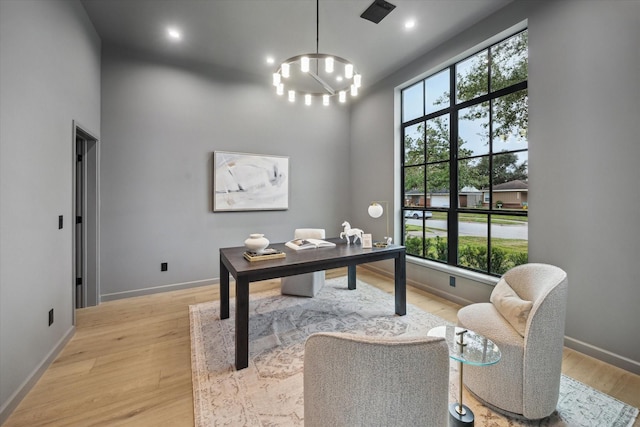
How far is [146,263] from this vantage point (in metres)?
3.54

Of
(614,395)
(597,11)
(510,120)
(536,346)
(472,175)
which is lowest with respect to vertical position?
(614,395)

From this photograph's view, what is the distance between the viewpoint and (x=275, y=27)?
120 inches

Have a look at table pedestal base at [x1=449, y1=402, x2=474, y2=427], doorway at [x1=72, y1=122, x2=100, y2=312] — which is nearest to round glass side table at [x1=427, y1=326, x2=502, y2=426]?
table pedestal base at [x1=449, y1=402, x2=474, y2=427]

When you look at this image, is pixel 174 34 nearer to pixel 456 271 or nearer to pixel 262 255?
pixel 262 255

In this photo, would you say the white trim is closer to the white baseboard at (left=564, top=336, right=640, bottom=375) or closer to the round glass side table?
the round glass side table

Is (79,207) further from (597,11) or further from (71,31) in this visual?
(597,11)

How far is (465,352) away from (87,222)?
3.92 metres

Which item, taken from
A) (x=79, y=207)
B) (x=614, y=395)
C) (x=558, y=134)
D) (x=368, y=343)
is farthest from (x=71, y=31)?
(x=614, y=395)

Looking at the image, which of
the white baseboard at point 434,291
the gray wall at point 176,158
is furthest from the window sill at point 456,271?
the gray wall at point 176,158

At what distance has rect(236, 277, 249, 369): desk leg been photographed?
79.1 inches

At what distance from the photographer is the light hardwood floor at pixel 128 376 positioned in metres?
1.60

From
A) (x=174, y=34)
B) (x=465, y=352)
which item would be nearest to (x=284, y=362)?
(x=465, y=352)

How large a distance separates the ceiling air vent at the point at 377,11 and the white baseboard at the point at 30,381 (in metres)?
4.10

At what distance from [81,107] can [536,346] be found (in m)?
4.19
